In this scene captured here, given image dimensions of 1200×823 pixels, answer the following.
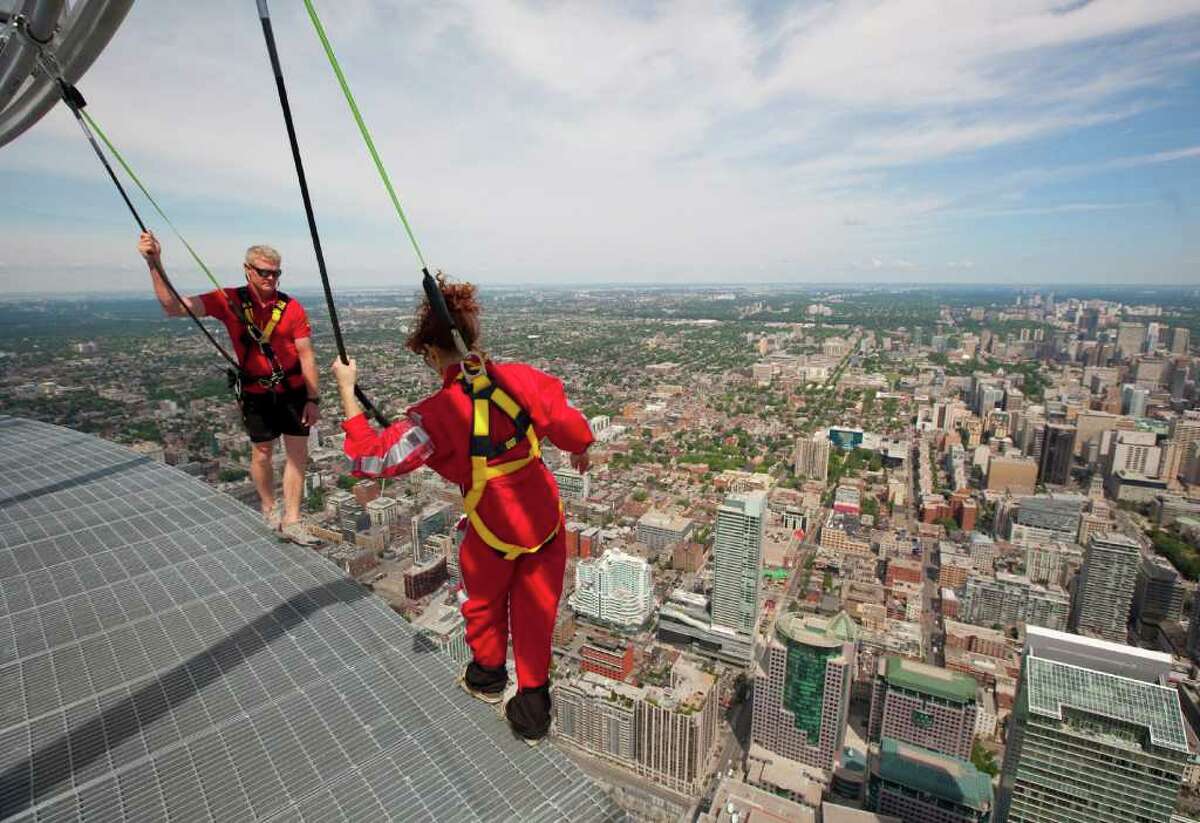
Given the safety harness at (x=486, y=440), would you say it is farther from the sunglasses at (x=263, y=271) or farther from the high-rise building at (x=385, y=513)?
the high-rise building at (x=385, y=513)

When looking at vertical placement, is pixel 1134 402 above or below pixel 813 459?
above

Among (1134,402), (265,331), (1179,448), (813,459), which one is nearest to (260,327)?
(265,331)

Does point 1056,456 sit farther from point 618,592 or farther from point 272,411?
point 272,411

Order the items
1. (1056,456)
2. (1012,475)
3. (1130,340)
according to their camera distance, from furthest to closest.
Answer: (1130,340) → (1056,456) → (1012,475)

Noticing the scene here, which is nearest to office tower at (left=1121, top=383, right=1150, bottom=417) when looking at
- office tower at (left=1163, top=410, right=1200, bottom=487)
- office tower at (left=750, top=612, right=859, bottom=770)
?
office tower at (left=1163, top=410, right=1200, bottom=487)

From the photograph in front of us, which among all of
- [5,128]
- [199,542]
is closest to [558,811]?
[199,542]

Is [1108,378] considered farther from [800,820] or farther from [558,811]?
[558,811]

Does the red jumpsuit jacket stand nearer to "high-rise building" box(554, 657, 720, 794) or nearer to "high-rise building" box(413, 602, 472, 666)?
"high-rise building" box(554, 657, 720, 794)
